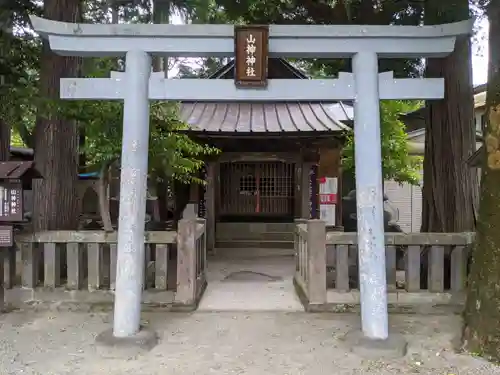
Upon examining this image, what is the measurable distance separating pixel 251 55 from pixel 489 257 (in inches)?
113

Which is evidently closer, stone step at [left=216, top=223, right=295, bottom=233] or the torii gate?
the torii gate

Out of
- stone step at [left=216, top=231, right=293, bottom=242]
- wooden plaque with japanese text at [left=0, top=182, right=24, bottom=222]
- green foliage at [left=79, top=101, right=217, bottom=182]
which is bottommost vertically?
stone step at [left=216, top=231, right=293, bottom=242]

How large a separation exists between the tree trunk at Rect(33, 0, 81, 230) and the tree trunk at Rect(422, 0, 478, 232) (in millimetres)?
5025

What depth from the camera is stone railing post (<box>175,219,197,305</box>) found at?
6059 millimetres

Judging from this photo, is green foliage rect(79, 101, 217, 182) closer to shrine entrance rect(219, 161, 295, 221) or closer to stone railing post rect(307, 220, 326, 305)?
stone railing post rect(307, 220, 326, 305)

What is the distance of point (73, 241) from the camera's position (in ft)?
19.9

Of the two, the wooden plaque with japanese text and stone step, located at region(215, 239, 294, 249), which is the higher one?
the wooden plaque with japanese text

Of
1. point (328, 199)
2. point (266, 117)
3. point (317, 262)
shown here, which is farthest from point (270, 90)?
point (266, 117)

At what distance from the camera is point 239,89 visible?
494cm

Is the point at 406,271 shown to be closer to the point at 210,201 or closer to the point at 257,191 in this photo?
the point at 210,201

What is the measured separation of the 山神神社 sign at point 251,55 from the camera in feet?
15.9

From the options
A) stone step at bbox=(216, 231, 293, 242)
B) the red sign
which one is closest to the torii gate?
the red sign

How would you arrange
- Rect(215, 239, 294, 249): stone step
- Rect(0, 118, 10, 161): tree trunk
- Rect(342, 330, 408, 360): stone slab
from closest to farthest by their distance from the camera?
Rect(342, 330, 408, 360): stone slab → Rect(0, 118, 10, 161): tree trunk → Rect(215, 239, 294, 249): stone step

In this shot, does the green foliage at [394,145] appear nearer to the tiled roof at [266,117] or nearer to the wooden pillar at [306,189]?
the tiled roof at [266,117]
